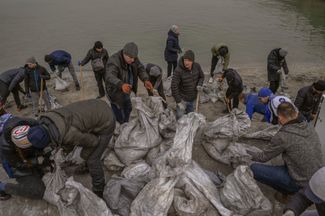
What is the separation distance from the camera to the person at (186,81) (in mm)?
3954

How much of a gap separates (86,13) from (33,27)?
102 inches

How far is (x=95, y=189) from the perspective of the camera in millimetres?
2762

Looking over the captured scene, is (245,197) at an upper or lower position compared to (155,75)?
lower

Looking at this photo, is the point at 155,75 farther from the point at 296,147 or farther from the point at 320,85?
the point at 296,147

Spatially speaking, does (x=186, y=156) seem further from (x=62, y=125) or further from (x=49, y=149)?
(x=49, y=149)

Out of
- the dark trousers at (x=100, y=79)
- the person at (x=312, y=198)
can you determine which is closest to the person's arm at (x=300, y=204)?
the person at (x=312, y=198)

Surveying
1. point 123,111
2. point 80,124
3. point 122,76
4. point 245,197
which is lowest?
point 245,197

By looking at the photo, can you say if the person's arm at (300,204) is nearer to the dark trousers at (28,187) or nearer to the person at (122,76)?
the person at (122,76)

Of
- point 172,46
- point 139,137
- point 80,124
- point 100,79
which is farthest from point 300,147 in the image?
point 100,79

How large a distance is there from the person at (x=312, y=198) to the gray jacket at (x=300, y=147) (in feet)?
0.92

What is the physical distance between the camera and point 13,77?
5160mm

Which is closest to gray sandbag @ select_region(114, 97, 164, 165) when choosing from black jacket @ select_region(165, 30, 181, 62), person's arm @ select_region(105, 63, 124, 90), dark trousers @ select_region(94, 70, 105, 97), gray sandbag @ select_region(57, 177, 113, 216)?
person's arm @ select_region(105, 63, 124, 90)

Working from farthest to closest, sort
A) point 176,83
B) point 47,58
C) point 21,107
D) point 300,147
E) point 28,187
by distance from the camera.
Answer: point 47,58 → point 21,107 → point 176,83 → point 28,187 → point 300,147

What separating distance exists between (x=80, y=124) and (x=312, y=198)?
6.13ft
